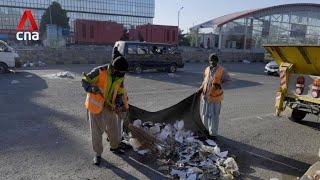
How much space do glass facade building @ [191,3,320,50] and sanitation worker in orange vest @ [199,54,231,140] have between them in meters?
38.4

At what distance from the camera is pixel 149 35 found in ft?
122

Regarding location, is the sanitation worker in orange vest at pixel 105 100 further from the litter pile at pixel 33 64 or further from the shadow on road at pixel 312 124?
the litter pile at pixel 33 64

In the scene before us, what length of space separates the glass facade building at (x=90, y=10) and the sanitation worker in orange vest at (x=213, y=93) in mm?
77201

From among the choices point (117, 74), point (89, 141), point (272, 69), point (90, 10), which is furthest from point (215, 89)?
point (90, 10)

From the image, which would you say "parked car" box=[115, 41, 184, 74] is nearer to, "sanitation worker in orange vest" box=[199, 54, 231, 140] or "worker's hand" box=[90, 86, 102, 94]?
"sanitation worker in orange vest" box=[199, 54, 231, 140]

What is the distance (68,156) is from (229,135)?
3.39 metres

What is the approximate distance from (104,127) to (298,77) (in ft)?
15.6

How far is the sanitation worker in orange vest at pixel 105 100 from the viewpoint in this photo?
4.82 metres

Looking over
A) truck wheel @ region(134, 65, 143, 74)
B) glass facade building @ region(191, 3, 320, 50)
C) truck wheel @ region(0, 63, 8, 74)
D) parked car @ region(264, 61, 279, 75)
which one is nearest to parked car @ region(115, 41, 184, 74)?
truck wheel @ region(134, 65, 143, 74)

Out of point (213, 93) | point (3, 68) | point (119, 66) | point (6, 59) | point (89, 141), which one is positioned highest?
point (119, 66)

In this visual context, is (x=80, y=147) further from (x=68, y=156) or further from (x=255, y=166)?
(x=255, y=166)

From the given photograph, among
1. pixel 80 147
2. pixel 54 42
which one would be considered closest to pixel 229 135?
pixel 80 147

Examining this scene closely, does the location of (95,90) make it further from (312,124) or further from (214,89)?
(312,124)

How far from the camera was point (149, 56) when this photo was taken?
18844 mm
